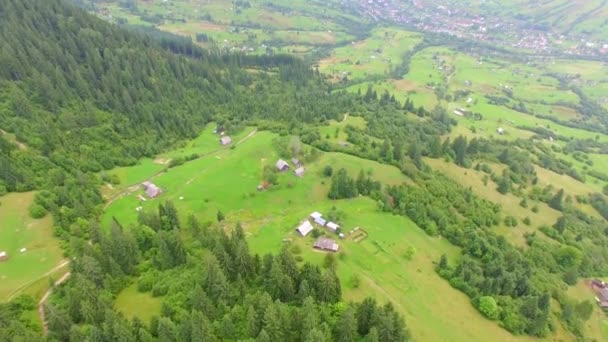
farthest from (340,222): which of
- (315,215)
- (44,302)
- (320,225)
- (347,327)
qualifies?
(44,302)

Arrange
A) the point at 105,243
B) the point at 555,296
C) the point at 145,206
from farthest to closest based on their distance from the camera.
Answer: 1. the point at 145,206
2. the point at 555,296
3. the point at 105,243

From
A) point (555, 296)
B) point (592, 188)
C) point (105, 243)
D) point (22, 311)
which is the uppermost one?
point (105, 243)

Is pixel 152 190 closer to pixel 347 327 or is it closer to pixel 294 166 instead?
pixel 294 166

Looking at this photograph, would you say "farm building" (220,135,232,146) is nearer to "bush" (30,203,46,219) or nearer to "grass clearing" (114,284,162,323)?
"bush" (30,203,46,219)

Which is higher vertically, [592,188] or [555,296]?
[555,296]

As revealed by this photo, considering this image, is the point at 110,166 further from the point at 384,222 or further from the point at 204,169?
the point at 384,222

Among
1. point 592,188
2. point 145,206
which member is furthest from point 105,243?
point 592,188

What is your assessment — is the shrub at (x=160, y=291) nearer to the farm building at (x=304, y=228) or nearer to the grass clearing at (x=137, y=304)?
the grass clearing at (x=137, y=304)
